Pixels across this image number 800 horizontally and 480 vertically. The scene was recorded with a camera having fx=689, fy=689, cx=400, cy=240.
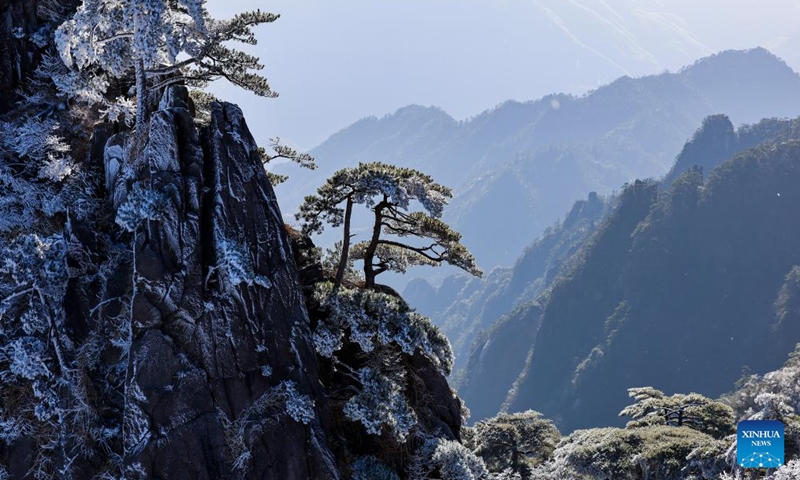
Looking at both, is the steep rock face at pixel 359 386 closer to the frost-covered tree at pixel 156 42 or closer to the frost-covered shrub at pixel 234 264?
the frost-covered shrub at pixel 234 264

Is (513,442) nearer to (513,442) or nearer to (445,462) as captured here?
(513,442)

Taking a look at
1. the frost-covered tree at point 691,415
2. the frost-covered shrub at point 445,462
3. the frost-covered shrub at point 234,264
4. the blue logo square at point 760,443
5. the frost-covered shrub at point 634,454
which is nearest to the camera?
the blue logo square at point 760,443

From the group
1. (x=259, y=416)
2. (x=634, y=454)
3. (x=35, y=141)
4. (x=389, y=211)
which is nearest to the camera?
(x=259, y=416)

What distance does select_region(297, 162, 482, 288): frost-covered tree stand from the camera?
17.5 m

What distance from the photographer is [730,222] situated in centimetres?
15500

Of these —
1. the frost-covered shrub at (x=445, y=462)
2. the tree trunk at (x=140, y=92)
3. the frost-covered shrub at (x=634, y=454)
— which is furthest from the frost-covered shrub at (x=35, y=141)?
the frost-covered shrub at (x=634, y=454)

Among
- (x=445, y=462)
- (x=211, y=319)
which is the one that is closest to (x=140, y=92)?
(x=211, y=319)

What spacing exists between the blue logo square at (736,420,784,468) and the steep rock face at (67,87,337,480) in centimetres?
823

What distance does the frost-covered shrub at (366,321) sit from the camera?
54.5 ft

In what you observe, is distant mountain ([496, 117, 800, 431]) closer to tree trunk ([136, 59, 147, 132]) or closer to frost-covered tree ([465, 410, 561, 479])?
frost-covered tree ([465, 410, 561, 479])

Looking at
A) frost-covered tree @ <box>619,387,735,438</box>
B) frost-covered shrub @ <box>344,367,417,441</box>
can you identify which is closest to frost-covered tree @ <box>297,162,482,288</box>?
frost-covered shrub @ <box>344,367,417,441</box>

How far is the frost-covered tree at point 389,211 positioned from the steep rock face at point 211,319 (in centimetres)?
254

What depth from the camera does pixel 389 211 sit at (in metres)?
19.1

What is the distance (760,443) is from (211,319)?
11027mm
